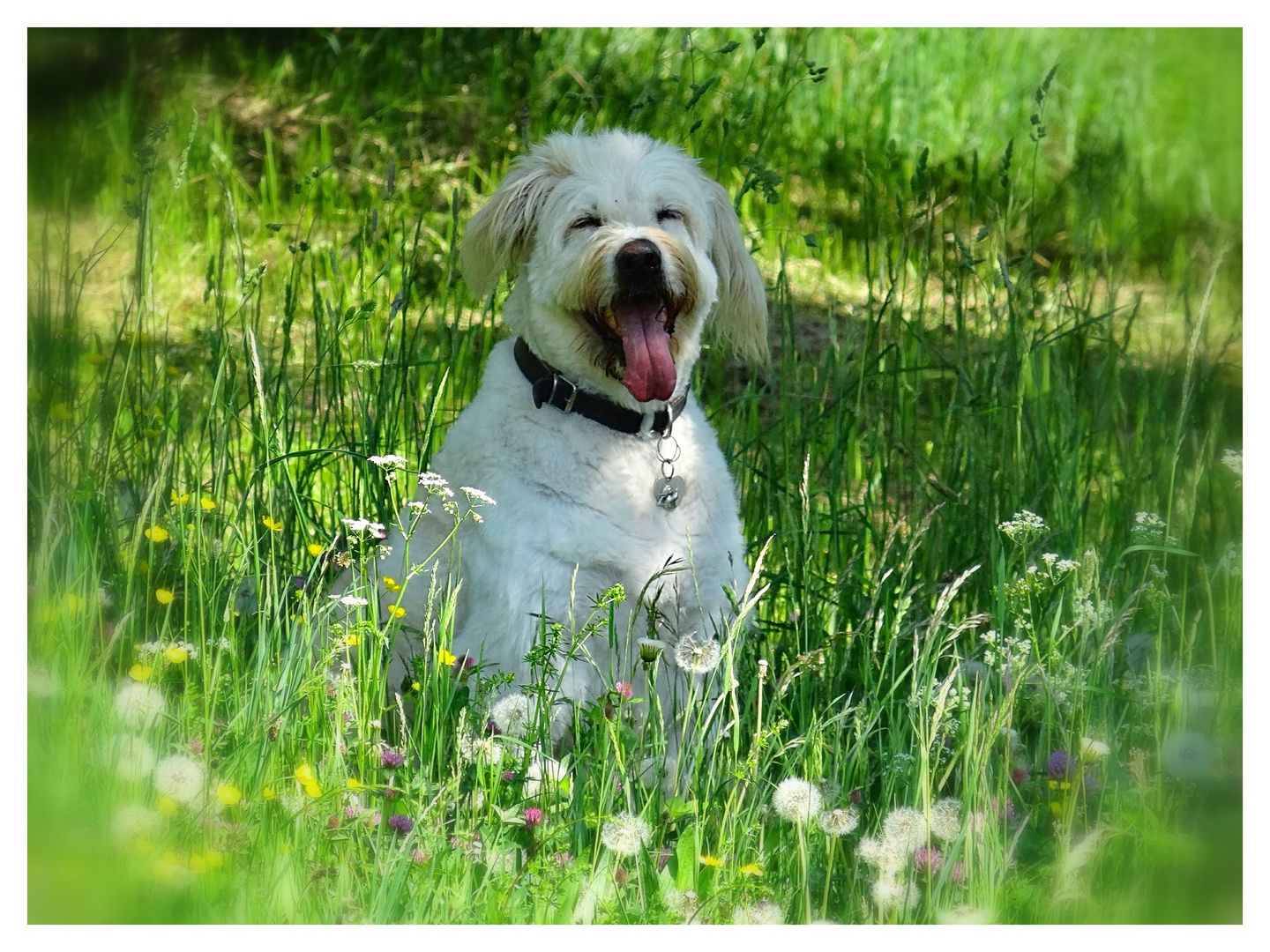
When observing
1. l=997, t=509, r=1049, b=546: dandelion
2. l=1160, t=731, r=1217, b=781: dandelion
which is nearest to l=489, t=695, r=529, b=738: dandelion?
l=997, t=509, r=1049, b=546: dandelion

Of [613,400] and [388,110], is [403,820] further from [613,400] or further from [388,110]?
[388,110]

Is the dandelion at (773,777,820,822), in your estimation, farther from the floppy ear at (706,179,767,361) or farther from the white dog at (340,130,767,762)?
the floppy ear at (706,179,767,361)

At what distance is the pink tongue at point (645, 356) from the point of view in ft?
12.0

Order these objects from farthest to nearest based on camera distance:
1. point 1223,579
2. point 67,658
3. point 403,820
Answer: point 1223,579 → point 67,658 → point 403,820

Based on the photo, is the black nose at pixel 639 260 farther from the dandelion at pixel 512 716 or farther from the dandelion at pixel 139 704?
the dandelion at pixel 139 704

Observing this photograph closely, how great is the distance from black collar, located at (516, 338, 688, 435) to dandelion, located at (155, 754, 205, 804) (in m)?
1.15

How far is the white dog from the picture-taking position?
12.0 feet

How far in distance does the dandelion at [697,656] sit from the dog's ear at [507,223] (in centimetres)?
108

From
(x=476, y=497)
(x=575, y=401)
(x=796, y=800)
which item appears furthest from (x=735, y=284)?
(x=796, y=800)

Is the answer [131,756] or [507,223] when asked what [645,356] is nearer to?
[507,223]

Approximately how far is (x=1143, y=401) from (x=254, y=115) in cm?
247

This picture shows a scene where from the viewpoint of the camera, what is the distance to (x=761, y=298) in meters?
4.11

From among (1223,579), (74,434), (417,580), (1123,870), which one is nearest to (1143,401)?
(1223,579)

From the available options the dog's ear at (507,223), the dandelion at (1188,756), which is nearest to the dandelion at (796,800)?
the dandelion at (1188,756)
